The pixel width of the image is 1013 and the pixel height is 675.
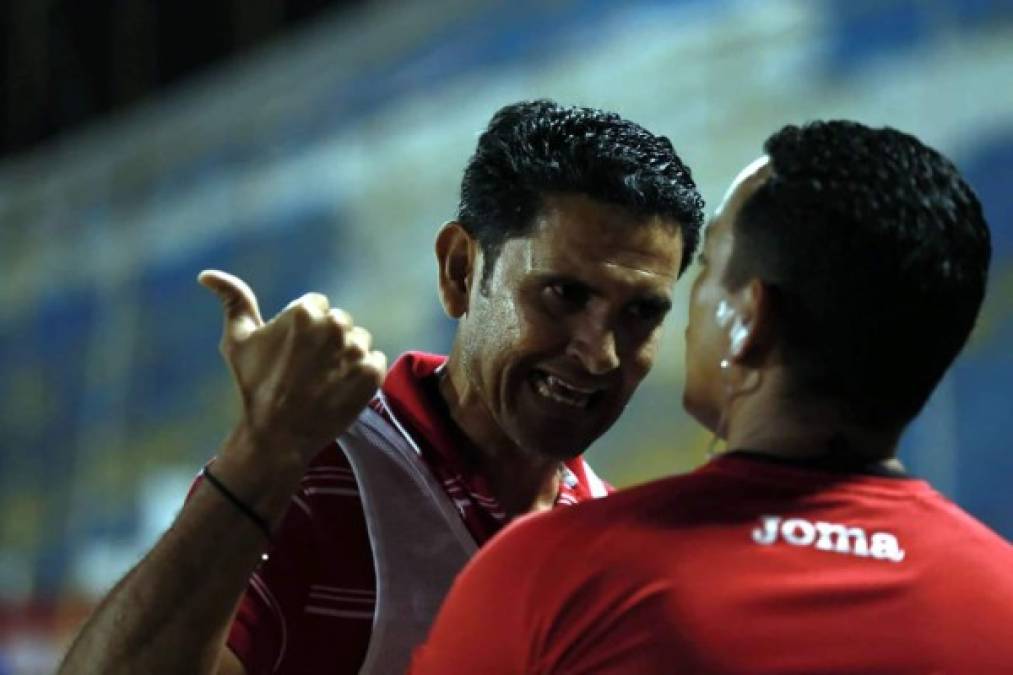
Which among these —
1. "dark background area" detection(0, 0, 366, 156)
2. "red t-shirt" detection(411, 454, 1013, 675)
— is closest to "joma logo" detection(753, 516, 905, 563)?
"red t-shirt" detection(411, 454, 1013, 675)

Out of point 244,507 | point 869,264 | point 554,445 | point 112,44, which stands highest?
point 112,44

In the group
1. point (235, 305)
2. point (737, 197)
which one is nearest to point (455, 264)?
point (235, 305)

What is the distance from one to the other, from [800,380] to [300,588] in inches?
30.9

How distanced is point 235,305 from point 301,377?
0.12m

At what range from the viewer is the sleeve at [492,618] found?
128cm

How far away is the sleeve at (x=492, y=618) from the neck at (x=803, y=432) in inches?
9.0

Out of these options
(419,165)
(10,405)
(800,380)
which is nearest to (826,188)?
(800,380)

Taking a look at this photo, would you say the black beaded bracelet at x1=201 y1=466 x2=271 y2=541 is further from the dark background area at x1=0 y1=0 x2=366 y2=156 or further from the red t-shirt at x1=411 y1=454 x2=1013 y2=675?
the dark background area at x1=0 y1=0 x2=366 y2=156

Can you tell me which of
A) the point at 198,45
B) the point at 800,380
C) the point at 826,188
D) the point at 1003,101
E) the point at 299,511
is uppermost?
the point at 198,45

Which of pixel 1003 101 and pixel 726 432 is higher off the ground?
pixel 1003 101

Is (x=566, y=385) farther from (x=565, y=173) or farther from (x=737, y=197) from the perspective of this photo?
(x=737, y=197)

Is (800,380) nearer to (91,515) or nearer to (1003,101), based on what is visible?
(1003,101)

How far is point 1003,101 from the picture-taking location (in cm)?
493

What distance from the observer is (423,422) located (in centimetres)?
Answer: 212
